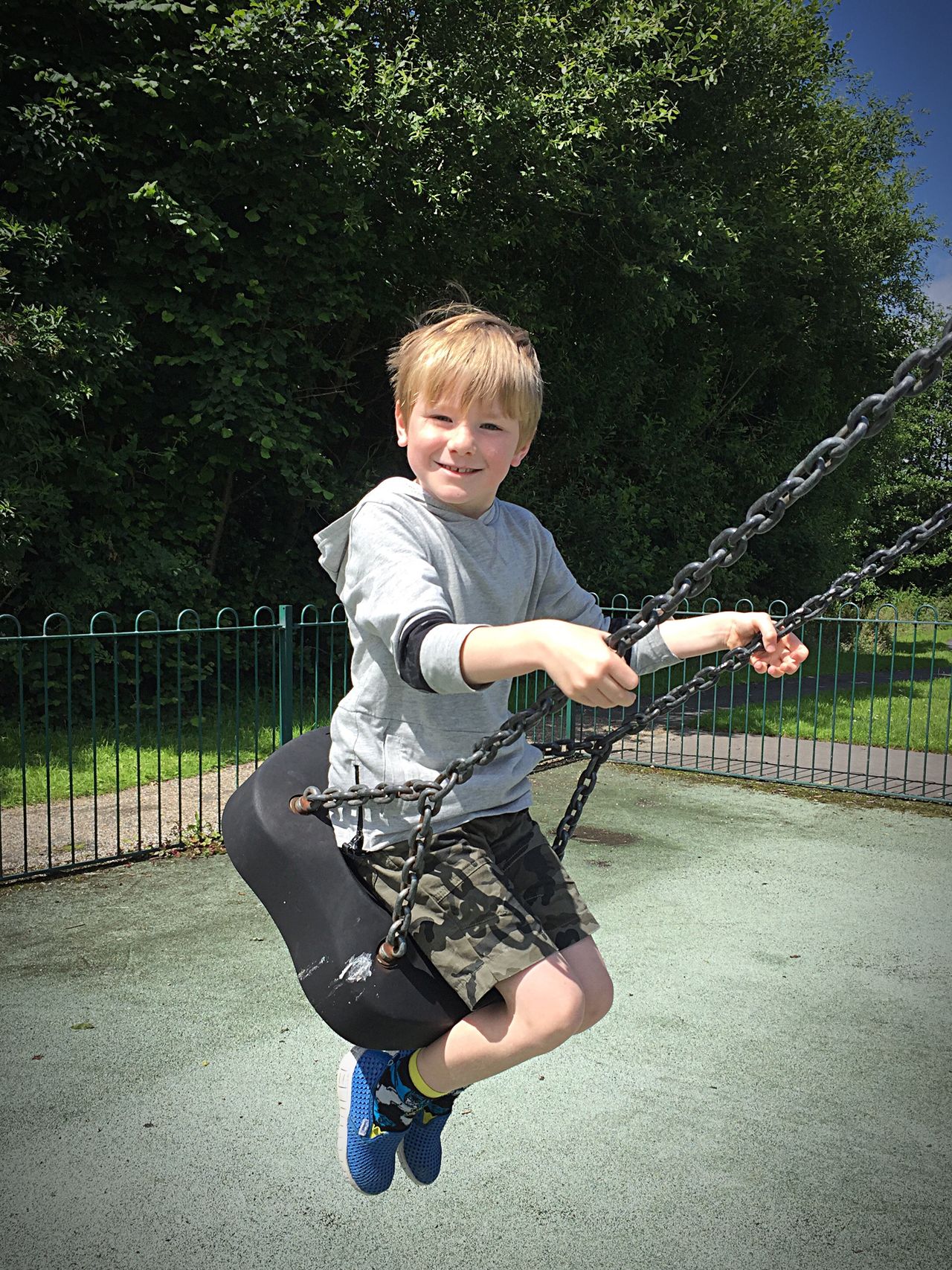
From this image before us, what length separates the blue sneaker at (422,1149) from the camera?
83.7 inches

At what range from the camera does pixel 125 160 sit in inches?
357

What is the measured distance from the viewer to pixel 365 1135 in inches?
80.4

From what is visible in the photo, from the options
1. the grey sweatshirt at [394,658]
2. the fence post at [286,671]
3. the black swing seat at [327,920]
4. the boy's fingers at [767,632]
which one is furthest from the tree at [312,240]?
the boy's fingers at [767,632]

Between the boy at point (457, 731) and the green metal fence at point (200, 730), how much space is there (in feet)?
12.1

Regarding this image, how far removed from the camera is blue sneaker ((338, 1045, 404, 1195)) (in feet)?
6.70

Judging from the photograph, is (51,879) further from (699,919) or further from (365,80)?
(365,80)

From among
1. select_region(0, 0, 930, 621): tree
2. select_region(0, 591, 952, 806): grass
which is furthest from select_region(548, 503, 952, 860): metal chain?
select_region(0, 0, 930, 621): tree

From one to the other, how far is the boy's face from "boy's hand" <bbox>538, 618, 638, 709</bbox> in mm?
439

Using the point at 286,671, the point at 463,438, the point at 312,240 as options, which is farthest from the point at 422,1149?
the point at 312,240

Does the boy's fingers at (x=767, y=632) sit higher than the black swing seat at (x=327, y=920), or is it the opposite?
the boy's fingers at (x=767, y=632)

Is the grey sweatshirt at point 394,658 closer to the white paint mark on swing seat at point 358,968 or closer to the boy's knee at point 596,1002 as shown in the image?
the white paint mark on swing seat at point 358,968

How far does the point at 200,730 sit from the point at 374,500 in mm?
4672

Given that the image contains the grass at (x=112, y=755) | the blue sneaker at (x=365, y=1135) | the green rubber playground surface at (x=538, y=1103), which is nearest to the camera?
the blue sneaker at (x=365, y=1135)

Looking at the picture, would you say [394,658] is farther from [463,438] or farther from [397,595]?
[463,438]
